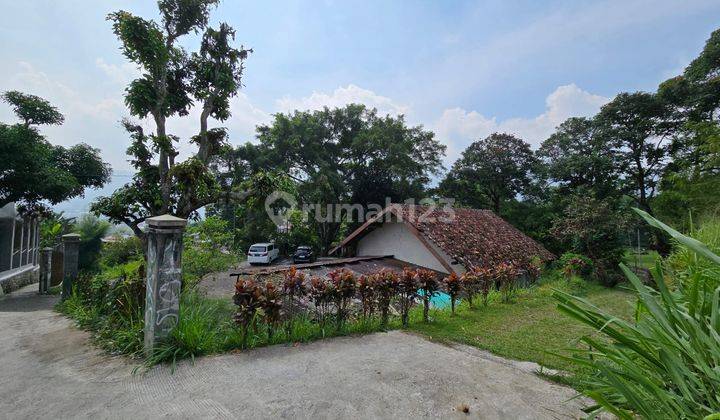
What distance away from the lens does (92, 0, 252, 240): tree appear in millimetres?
7781

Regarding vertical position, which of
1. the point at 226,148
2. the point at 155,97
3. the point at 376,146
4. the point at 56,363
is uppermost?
the point at 376,146

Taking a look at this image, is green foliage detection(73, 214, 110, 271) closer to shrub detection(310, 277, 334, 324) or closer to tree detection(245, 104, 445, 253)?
tree detection(245, 104, 445, 253)

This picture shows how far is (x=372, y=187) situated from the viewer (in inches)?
854

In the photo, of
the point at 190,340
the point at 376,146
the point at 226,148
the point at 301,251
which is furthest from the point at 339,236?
the point at 190,340

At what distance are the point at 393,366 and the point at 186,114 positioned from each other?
9.80 meters

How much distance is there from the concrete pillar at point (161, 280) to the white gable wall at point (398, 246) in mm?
8847

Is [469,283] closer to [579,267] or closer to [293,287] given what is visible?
[293,287]

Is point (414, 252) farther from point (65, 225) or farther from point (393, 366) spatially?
point (65, 225)

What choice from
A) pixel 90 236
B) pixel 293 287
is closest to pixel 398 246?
pixel 293 287

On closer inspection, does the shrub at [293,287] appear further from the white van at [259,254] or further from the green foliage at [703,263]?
the white van at [259,254]

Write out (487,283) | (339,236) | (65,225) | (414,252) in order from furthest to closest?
(339,236) → (65,225) → (414,252) → (487,283)

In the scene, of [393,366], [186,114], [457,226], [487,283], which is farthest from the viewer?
[457,226]

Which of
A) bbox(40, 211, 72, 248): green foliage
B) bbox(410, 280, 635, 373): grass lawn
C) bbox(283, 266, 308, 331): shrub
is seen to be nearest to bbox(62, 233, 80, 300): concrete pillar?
bbox(283, 266, 308, 331): shrub

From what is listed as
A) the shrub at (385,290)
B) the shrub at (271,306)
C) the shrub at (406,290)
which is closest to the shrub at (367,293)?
the shrub at (385,290)
